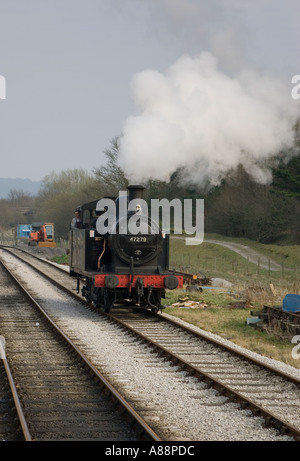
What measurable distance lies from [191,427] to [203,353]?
15.5 ft

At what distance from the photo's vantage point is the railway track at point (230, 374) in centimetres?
868

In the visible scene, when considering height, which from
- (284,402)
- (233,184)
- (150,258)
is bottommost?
(284,402)

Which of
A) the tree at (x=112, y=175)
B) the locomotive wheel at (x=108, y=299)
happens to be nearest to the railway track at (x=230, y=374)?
the locomotive wheel at (x=108, y=299)

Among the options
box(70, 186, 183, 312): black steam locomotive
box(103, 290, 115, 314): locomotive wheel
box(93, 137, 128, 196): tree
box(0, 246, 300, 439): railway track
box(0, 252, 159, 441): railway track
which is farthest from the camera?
box(93, 137, 128, 196): tree

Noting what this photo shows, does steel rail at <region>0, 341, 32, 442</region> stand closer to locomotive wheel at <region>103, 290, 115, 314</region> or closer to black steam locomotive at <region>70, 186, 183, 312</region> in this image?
black steam locomotive at <region>70, 186, 183, 312</region>

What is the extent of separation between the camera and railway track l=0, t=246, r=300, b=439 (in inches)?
342

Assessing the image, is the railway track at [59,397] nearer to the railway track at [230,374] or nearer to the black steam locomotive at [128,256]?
the railway track at [230,374]

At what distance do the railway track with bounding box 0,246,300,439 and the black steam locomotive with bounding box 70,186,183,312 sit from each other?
1396 mm

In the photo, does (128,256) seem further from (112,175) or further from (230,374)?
(112,175)

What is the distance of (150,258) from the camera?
17375 millimetres

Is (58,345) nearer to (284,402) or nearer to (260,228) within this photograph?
(284,402)

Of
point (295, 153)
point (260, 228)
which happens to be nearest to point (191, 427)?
point (295, 153)

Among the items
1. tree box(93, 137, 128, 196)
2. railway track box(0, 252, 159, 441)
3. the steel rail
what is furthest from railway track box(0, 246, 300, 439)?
tree box(93, 137, 128, 196)

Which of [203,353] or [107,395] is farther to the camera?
[203,353]
